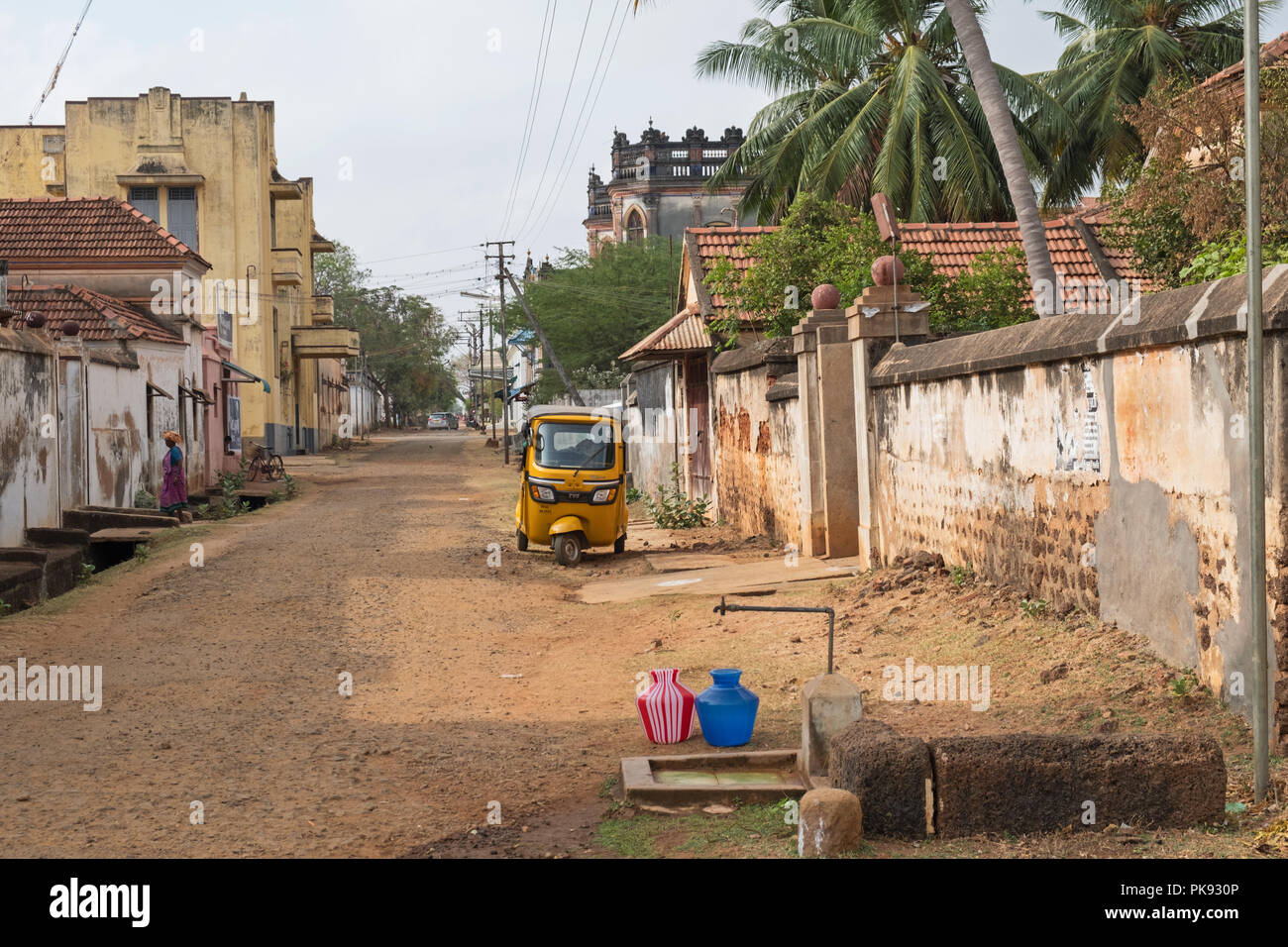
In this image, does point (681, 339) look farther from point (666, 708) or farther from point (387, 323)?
point (387, 323)

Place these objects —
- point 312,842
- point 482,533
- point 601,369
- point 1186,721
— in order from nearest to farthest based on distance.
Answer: point 312,842, point 1186,721, point 482,533, point 601,369

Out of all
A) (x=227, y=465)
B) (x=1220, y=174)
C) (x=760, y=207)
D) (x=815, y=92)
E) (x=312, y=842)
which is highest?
(x=815, y=92)

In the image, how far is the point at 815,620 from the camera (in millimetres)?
10852

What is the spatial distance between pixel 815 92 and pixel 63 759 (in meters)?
24.7

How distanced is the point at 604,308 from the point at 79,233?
20265mm

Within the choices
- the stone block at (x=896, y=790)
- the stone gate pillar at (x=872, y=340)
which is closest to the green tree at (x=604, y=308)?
the stone gate pillar at (x=872, y=340)

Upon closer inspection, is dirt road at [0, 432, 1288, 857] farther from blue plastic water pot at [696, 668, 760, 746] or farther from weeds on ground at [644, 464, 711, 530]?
weeds on ground at [644, 464, 711, 530]

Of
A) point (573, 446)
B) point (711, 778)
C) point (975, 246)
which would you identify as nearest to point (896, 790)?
point (711, 778)

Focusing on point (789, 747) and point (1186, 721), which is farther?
point (789, 747)

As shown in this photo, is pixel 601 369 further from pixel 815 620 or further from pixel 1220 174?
pixel 815 620

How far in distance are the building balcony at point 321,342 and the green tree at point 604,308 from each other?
26.3ft

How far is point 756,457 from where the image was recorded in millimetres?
17688

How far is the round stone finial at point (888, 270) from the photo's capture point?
12492 mm

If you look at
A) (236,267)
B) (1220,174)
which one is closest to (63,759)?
(1220,174)
